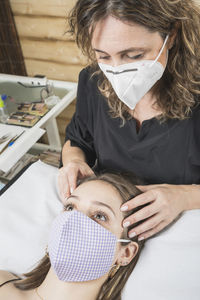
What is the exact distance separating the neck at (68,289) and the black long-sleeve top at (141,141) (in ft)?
1.71

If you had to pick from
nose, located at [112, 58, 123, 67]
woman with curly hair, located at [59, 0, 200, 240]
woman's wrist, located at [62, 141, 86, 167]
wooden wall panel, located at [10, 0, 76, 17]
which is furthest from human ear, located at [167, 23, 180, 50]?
wooden wall panel, located at [10, 0, 76, 17]

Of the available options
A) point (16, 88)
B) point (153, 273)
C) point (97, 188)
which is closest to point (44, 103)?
point (16, 88)

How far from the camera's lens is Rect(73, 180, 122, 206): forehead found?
41.4 inches

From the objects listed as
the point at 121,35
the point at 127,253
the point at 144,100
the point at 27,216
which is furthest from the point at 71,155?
the point at 121,35

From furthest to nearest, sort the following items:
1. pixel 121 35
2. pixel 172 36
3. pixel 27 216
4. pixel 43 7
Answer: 1. pixel 43 7
2. pixel 27 216
3. pixel 172 36
4. pixel 121 35

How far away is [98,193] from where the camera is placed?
1.06m

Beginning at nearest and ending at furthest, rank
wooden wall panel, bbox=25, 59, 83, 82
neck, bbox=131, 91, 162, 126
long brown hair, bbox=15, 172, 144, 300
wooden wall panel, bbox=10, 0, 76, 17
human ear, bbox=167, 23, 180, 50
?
1. human ear, bbox=167, 23, 180, 50
2. long brown hair, bbox=15, 172, 144, 300
3. neck, bbox=131, 91, 162, 126
4. wooden wall panel, bbox=10, 0, 76, 17
5. wooden wall panel, bbox=25, 59, 83, 82

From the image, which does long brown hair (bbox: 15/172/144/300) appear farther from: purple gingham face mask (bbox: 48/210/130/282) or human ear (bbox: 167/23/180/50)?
human ear (bbox: 167/23/180/50)

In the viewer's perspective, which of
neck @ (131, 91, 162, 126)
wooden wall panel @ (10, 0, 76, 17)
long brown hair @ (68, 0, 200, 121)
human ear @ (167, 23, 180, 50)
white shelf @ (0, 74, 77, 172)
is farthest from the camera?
wooden wall panel @ (10, 0, 76, 17)

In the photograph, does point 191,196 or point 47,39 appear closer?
point 191,196

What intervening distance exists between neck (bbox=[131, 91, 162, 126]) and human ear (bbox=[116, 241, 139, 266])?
1.73ft

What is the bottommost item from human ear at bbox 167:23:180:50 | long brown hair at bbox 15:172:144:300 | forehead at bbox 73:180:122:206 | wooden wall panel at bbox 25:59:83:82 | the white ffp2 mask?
long brown hair at bbox 15:172:144:300

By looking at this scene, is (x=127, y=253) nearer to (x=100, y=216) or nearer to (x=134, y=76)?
(x=100, y=216)

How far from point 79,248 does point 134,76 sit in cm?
64
